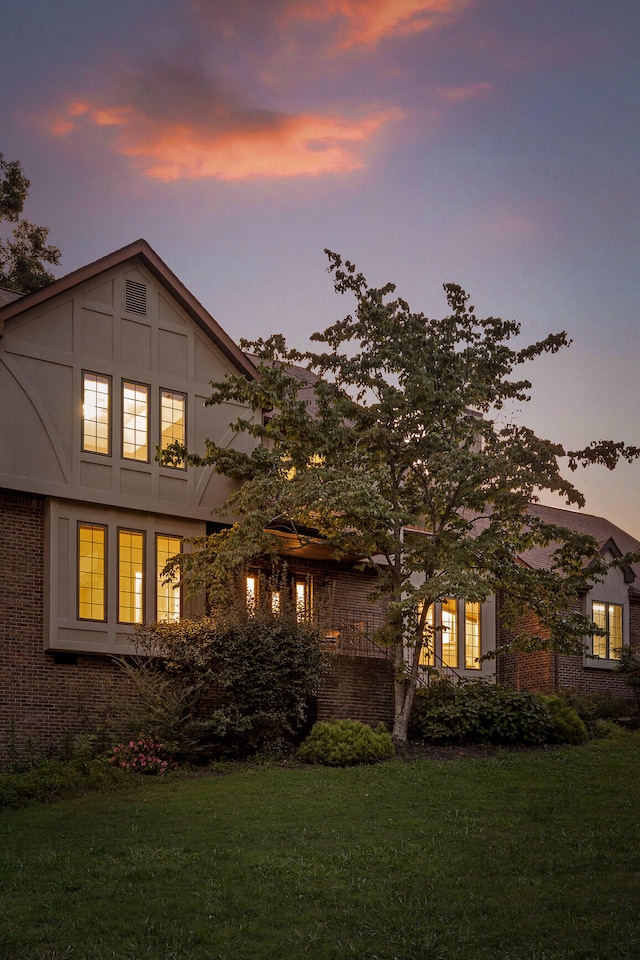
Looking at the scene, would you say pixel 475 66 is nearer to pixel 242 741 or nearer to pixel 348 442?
pixel 348 442

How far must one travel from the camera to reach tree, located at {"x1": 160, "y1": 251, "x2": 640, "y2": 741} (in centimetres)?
2017

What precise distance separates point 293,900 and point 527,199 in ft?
46.7

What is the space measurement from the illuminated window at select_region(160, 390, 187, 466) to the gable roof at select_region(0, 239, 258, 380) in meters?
1.60

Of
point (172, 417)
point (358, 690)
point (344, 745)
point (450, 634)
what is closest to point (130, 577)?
point (172, 417)

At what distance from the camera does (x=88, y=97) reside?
64.4 ft

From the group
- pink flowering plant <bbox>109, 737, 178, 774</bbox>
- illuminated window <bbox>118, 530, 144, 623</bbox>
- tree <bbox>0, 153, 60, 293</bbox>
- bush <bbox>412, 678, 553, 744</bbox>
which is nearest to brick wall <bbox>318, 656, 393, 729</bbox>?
bush <bbox>412, 678, 553, 744</bbox>

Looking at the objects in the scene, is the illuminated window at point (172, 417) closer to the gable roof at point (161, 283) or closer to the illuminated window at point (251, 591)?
the gable roof at point (161, 283)

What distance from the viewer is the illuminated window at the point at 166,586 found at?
69.0ft

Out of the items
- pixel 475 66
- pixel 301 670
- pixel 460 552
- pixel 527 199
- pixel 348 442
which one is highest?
pixel 475 66

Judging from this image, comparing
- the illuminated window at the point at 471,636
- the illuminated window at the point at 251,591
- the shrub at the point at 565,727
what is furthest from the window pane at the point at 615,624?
the illuminated window at the point at 251,591

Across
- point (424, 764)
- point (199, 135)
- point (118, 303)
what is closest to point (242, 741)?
point (424, 764)

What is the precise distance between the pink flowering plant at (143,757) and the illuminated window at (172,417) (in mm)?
5811

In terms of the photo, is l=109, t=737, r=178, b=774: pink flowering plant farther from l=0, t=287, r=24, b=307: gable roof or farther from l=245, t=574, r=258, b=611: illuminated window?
l=0, t=287, r=24, b=307: gable roof

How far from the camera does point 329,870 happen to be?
11.3m
